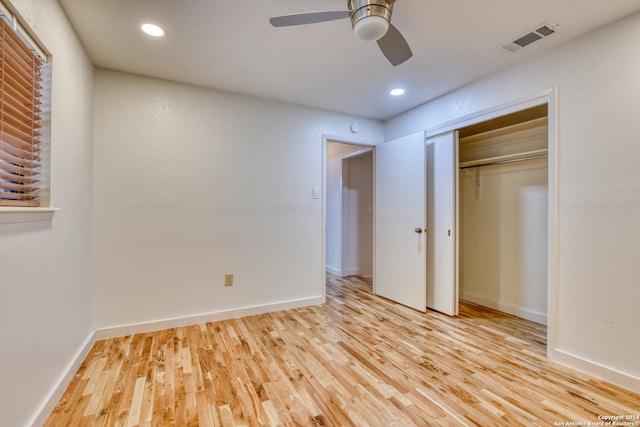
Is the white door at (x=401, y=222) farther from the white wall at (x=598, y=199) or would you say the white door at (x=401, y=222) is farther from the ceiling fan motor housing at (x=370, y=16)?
the ceiling fan motor housing at (x=370, y=16)

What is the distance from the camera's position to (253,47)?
208 centimetres

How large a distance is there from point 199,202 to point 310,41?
1.71m

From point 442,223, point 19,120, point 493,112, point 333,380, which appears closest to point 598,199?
point 493,112

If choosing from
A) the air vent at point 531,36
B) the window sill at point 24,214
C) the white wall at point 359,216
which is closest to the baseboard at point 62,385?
the window sill at point 24,214

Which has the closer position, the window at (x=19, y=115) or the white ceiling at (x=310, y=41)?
the window at (x=19, y=115)

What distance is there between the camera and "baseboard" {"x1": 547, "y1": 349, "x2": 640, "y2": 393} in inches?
67.4

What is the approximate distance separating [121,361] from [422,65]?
3.20m

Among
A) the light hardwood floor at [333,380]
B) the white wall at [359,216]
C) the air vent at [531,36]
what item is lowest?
the light hardwood floor at [333,380]

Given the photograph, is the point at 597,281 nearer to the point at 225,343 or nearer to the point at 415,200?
the point at 415,200

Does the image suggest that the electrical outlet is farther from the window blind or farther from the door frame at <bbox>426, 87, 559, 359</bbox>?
the door frame at <bbox>426, 87, 559, 359</bbox>

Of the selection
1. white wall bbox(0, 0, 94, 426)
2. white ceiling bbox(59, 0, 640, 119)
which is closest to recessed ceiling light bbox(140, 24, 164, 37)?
white ceiling bbox(59, 0, 640, 119)

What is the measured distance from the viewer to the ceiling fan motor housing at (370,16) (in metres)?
1.40

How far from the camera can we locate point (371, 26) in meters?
1.41

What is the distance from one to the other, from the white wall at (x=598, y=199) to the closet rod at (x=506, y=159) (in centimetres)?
82
